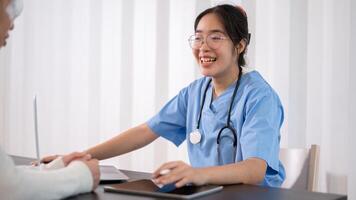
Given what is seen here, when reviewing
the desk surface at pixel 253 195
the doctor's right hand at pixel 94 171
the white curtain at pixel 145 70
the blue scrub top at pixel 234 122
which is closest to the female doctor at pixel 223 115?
the blue scrub top at pixel 234 122

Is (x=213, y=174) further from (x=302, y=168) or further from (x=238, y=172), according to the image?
(x=302, y=168)

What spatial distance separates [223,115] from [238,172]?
1.40ft

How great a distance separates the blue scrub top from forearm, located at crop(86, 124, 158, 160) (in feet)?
0.12

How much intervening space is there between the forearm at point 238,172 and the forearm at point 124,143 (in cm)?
59

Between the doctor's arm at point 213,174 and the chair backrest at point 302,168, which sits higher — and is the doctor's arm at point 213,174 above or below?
above

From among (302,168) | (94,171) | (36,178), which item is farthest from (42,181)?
(302,168)

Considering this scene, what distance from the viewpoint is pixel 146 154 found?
9.26 feet

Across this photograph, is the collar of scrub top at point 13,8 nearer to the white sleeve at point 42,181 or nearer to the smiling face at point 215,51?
the white sleeve at point 42,181

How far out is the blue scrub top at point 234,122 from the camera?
151cm

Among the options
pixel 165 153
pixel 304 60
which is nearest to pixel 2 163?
pixel 304 60

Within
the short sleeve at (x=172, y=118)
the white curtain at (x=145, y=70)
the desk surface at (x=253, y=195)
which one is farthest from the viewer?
the white curtain at (x=145, y=70)

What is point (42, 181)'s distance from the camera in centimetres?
102

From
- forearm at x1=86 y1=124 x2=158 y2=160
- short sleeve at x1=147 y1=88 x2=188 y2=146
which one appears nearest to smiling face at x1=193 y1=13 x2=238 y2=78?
short sleeve at x1=147 y1=88 x2=188 y2=146

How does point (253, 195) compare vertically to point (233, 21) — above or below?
below
